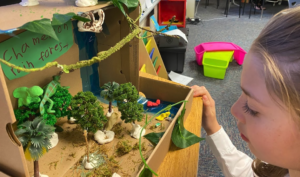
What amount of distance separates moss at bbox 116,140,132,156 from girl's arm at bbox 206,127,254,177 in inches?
10.9

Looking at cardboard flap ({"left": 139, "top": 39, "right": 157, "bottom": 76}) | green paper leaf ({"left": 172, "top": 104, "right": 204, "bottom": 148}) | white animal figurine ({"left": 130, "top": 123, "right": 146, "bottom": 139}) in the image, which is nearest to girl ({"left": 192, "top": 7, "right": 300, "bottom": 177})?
green paper leaf ({"left": 172, "top": 104, "right": 204, "bottom": 148})

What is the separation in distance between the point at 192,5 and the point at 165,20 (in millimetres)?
760

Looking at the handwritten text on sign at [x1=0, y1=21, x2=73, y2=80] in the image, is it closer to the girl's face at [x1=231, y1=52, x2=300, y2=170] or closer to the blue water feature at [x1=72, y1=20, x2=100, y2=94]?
the blue water feature at [x1=72, y1=20, x2=100, y2=94]

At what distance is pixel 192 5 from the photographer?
3.01 metres

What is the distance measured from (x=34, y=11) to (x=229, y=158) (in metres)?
0.63

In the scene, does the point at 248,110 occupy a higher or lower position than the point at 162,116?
higher

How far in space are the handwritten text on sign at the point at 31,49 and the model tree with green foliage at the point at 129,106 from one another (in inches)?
7.1

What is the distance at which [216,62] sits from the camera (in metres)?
1.80

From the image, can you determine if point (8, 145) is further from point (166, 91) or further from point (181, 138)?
point (166, 91)

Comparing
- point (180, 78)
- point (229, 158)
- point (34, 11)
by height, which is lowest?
point (180, 78)

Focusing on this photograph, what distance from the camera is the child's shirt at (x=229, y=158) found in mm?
692

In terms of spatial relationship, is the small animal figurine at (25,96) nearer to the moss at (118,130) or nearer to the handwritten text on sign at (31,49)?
the handwritten text on sign at (31,49)

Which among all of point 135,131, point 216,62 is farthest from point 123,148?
point 216,62

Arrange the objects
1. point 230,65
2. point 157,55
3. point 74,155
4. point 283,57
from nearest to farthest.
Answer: point 283,57, point 74,155, point 157,55, point 230,65
